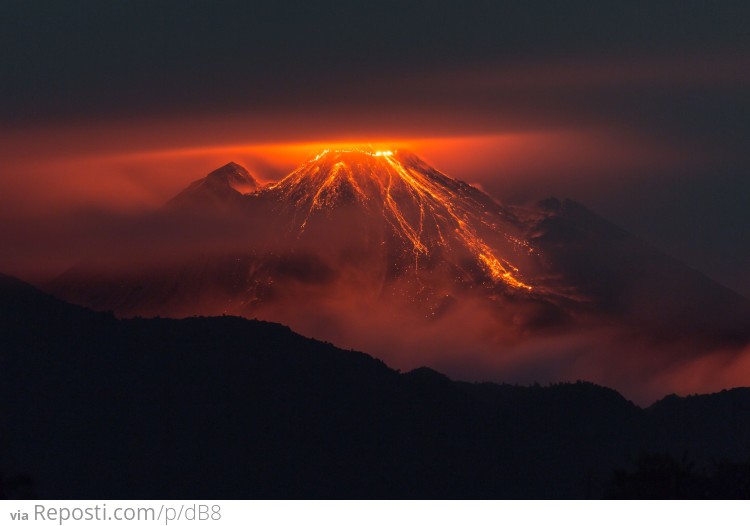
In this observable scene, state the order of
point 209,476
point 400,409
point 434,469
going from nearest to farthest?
point 209,476 < point 434,469 < point 400,409

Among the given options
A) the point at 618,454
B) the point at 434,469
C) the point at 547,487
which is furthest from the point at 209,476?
the point at 618,454

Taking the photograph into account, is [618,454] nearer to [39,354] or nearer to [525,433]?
[525,433]

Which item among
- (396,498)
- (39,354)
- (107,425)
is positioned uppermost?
(39,354)

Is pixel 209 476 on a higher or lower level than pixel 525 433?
lower

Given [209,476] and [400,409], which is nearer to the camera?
[209,476]

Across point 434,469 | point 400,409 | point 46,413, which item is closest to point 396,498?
point 434,469

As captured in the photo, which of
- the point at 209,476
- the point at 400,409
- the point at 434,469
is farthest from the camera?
the point at 400,409

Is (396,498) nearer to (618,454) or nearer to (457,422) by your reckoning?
(457,422)
